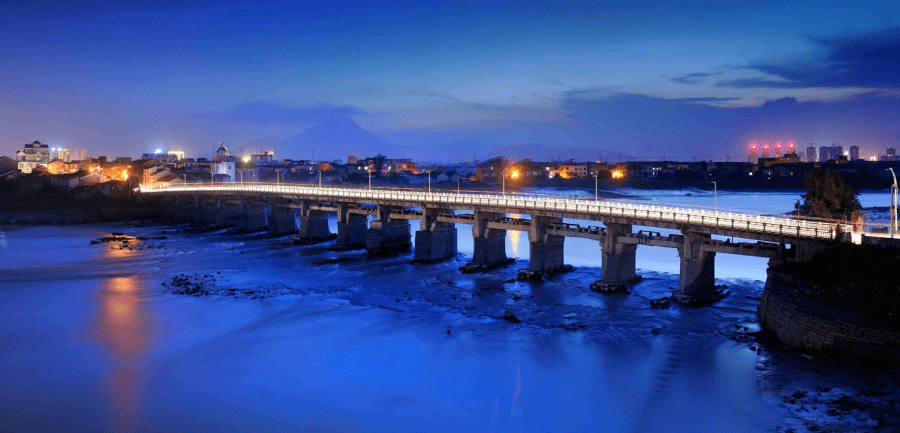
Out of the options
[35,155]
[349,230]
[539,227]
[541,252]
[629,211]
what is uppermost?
[35,155]

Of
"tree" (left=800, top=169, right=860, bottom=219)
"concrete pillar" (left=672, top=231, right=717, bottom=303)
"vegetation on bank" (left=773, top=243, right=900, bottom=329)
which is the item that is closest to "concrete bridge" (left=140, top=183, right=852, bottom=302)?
"concrete pillar" (left=672, top=231, right=717, bottom=303)

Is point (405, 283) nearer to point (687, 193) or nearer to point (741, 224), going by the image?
point (741, 224)

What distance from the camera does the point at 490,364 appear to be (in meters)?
26.9

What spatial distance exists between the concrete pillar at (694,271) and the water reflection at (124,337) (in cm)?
2637

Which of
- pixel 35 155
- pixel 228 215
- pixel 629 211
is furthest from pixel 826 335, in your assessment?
pixel 35 155

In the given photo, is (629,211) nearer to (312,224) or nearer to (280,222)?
(312,224)

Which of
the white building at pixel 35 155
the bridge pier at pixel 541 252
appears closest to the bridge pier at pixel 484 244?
the bridge pier at pixel 541 252

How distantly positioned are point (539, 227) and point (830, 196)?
18.9 metres

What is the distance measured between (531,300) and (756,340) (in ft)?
41.1

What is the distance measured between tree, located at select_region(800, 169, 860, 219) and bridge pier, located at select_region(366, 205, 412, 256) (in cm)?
3202

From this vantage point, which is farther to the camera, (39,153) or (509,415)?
(39,153)

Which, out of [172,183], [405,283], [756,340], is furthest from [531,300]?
[172,183]

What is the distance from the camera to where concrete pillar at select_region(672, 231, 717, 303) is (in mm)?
34531

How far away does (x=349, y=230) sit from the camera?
5988 centimetres
